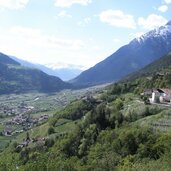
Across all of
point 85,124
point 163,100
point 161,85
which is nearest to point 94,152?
point 85,124

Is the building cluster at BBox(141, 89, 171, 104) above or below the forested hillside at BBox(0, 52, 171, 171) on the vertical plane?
above

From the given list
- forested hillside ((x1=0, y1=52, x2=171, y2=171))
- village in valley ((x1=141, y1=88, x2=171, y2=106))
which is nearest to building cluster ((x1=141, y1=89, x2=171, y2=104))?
village in valley ((x1=141, y1=88, x2=171, y2=106))

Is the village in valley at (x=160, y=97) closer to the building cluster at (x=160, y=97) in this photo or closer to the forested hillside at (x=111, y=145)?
the building cluster at (x=160, y=97)

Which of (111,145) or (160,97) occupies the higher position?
(160,97)

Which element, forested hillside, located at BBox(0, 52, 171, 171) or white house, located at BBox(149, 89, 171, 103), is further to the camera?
white house, located at BBox(149, 89, 171, 103)

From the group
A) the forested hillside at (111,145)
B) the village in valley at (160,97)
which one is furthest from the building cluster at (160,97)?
the forested hillside at (111,145)

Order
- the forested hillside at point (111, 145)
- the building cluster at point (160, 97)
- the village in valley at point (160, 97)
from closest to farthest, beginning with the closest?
1. the forested hillside at point (111, 145)
2. the village in valley at point (160, 97)
3. the building cluster at point (160, 97)

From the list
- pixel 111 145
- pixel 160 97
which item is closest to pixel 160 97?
pixel 160 97

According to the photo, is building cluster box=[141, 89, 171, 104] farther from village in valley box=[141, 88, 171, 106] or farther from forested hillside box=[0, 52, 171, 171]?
forested hillside box=[0, 52, 171, 171]

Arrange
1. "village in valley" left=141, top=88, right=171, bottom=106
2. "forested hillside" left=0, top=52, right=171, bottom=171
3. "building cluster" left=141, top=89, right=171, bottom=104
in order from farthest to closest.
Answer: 1. "building cluster" left=141, top=89, right=171, bottom=104
2. "village in valley" left=141, top=88, right=171, bottom=106
3. "forested hillside" left=0, top=52, right=171, bottom=171

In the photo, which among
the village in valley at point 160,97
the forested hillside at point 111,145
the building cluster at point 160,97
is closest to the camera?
the forested hillside at point 111,145

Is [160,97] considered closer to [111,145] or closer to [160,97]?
[160,97]

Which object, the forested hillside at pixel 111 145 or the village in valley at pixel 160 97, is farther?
the village in valley at pixel 160 97
